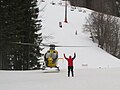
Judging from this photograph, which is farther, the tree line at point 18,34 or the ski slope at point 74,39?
the ski slope at point 74,39

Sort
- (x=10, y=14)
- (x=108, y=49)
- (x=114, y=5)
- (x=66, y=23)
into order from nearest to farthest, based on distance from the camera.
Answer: (x=10, y=14) → (x=108, y=49) → (x=66, y=23) → (x=114, y=5)

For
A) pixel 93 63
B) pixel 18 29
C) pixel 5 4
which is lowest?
pixel 93 63

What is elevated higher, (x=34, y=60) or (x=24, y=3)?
(x=24, y=3)

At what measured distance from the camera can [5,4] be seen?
34.5 meters

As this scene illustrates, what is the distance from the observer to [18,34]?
34375 mm

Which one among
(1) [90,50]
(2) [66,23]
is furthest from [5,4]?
(2) [66,23]

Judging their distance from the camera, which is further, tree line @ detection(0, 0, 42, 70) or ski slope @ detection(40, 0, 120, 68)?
ski slope @ detection(40, 0, 120, 68)

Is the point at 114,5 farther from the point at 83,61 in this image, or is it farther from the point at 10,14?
the point at 10,14

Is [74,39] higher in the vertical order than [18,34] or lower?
lower

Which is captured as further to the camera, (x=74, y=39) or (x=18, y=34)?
(x=74, y=39)

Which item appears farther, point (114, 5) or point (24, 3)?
point (114, 5)

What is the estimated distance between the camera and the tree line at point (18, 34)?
33.5 metres

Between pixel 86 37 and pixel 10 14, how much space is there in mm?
30694

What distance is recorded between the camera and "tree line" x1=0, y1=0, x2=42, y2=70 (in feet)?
110
